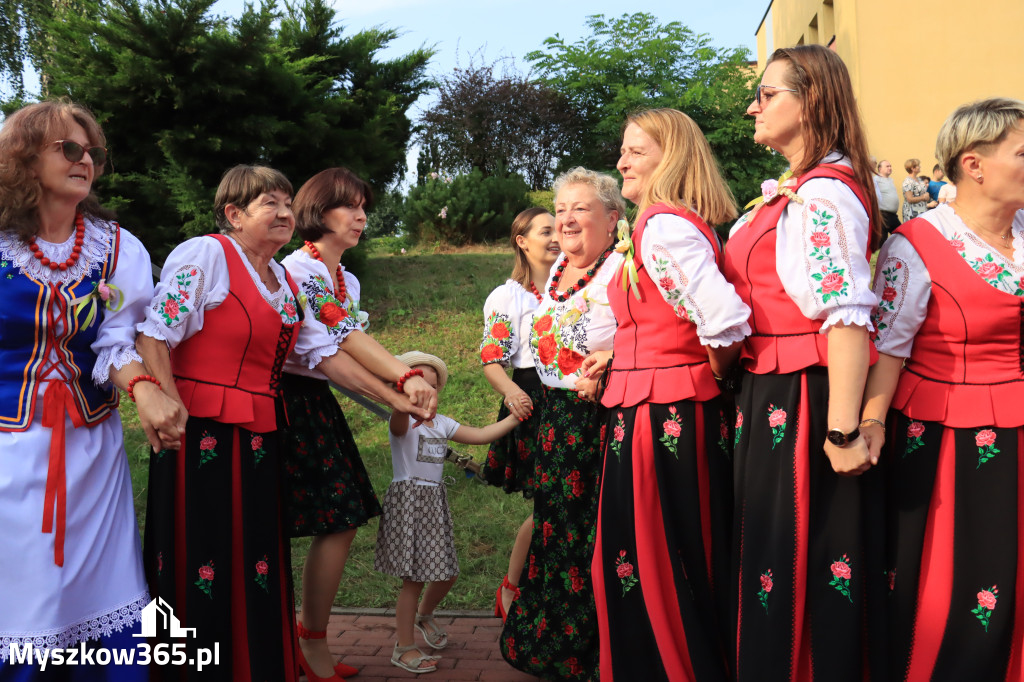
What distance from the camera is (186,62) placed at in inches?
394

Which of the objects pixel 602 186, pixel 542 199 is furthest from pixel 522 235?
pixel 542 199

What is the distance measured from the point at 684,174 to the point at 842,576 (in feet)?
4.49

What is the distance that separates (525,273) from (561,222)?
2.29 feet

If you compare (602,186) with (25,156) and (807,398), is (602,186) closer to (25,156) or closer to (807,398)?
(807,398)

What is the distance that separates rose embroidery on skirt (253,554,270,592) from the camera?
3168 mm

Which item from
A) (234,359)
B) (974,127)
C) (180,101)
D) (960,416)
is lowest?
(960,416)

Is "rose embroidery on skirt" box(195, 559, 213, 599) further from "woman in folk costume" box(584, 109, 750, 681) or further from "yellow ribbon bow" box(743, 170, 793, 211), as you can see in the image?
"yellow ribbon bow" box(743, 170, 793, 211)

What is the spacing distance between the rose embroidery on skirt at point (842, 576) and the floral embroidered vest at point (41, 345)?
7.39 ft

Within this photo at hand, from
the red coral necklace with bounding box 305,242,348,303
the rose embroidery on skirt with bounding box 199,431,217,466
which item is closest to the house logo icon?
the rose embroidery on skirt with bounding box 199,431,217,466

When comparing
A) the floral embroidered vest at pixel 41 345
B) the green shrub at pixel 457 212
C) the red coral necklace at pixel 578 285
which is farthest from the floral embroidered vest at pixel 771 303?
the green shrub at pixel 457 212

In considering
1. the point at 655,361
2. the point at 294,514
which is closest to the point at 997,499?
the point at 655,361

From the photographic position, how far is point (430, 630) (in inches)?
166

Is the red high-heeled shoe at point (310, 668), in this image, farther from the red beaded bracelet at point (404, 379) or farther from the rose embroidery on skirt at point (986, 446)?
the rose embroidery on skirt at point (986, 446)

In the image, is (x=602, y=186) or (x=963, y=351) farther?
(x=602, y=186)
